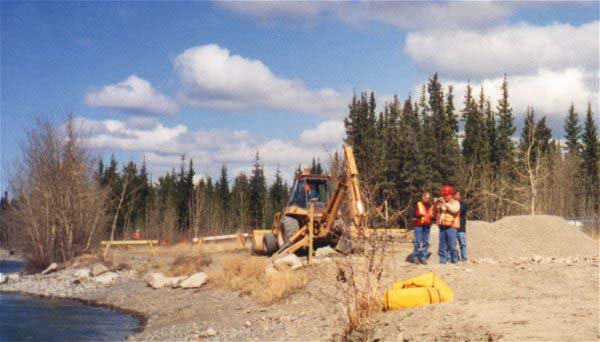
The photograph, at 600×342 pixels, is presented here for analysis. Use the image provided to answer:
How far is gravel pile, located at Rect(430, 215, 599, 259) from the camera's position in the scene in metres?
22.4

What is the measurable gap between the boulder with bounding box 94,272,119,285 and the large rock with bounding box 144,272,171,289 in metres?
3.18

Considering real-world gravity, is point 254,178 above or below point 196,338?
above

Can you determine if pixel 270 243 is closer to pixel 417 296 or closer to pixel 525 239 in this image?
pixel 525 239

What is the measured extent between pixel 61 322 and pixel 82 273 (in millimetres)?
11952

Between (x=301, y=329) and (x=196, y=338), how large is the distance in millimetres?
3000

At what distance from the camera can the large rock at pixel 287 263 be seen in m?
20.8

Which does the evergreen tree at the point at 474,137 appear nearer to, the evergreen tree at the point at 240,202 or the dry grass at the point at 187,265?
the evergreen tree at the point at 240,202

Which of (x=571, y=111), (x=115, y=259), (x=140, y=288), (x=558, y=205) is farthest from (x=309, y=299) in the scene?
(x=571, y=111)

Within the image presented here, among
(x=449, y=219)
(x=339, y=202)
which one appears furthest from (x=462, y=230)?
(x=339, y=202)

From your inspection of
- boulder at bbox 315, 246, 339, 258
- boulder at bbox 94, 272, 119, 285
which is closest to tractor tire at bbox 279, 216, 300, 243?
boulder at bbox 315, 246, 339, 258

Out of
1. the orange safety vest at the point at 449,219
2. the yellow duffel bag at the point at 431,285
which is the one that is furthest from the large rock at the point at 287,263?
the yellow duffel bag at the point at 431,285

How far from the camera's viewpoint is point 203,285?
24.6 meters

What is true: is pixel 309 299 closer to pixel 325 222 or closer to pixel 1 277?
pixel 325 222

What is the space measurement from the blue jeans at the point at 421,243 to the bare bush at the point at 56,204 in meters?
25.6
